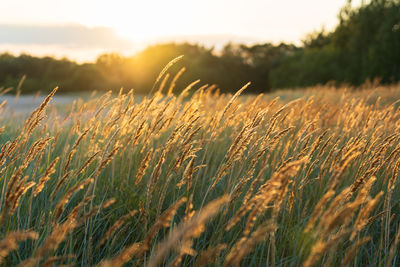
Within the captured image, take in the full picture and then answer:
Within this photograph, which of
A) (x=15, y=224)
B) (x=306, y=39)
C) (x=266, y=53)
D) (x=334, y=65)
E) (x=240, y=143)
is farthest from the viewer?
(x=306, y=39)

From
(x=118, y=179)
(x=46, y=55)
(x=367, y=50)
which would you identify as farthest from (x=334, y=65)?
(x=118, y=179)

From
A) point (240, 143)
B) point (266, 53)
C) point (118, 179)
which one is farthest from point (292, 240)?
point (266, 53)

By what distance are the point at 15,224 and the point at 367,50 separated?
26.9 m

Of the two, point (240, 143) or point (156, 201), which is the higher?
point (240, 143)

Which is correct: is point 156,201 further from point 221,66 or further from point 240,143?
point 221,66

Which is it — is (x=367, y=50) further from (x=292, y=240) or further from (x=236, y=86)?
(x=292, y=240)

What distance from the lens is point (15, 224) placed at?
6.76 ft

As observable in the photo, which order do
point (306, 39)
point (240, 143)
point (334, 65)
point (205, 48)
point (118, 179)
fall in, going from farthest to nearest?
point (306, 39), point (205, 48), point (334, 65), point (118, 179), point (240, 143)

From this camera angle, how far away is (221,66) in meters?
25.8

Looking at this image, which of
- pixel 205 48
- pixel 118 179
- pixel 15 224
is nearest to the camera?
pixel 15 224

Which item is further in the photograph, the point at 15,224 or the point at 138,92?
the point at 138,92

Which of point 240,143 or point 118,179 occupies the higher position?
point 240,143

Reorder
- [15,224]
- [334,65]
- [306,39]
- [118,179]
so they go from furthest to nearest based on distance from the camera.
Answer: [306,39]
[334,65]
[118,179]
[15,224]

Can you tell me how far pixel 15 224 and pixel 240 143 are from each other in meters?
1.32
